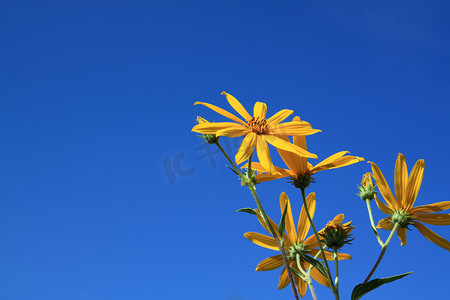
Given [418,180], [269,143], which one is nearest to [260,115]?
[269,143]

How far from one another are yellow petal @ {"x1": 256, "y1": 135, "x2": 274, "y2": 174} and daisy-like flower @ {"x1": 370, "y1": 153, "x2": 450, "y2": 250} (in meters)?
0.69

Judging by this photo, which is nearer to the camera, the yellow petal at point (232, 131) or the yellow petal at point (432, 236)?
the yellow petal at point (232, 131)

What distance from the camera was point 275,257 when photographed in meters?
2.80

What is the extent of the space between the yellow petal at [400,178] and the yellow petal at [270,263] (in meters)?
0.84

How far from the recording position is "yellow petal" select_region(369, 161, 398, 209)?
2570 millimetres

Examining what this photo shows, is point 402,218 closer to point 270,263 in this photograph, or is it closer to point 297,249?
point 297,249

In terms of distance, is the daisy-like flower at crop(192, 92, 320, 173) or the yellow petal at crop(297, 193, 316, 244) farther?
the yellow petal at crop(297, 193, 316, 244)

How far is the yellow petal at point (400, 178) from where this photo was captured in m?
2.62

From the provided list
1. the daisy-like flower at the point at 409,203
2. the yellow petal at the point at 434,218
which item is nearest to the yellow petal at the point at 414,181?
the daisy-like flower at the point at 409,203

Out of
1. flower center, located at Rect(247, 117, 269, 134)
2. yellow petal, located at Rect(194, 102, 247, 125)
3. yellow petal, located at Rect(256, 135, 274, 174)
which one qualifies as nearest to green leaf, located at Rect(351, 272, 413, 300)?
yellow petal, located at Rect(256, 135, 274, 174)

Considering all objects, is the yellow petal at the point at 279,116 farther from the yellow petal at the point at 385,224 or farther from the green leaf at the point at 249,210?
the yellow petal at the point at 385,224

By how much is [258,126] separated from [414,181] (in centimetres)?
103

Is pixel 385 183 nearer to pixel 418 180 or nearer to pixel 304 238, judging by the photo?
pixel 418 180

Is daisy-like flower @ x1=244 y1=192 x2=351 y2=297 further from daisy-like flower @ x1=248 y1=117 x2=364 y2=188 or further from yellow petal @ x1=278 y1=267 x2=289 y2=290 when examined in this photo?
daisy-like flower @ x1=248 y1=117 x2=364 y2=188
